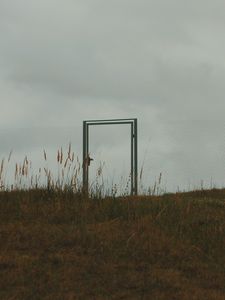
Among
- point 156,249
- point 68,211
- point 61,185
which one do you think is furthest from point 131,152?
point 156,249

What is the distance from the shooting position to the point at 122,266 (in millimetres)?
7234

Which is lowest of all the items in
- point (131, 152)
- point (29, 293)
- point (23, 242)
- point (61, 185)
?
point (29, 293)

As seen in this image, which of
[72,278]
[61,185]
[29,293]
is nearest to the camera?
[29,293]

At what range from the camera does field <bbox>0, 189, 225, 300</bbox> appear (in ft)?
21.6

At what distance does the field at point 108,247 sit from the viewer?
6570 millimetres

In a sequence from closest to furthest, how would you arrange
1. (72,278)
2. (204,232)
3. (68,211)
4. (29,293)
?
(29,293) → (72,278) → (204,232) → (68,211)

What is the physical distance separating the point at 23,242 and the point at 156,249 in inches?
71.6

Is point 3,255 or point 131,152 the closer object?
point 3,255

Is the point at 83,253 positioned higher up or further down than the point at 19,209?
further down

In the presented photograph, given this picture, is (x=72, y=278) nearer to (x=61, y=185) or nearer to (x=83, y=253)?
(x=83, y=253)

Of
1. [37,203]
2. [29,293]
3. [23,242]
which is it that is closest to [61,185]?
[37,203]

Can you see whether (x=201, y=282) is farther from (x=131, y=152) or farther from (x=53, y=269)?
(x=131, y=152)

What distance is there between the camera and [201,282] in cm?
685

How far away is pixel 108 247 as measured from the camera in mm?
7867
